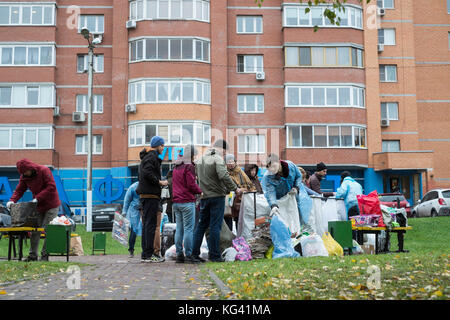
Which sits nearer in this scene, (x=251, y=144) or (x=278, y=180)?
(x=278, y=180)

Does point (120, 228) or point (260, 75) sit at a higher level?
point (260, 75)

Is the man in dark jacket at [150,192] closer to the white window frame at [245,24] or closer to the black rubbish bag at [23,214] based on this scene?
the black rubbish bag at [23,214]

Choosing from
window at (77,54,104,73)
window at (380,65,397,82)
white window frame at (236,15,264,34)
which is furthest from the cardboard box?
window at (380,65,397,82)

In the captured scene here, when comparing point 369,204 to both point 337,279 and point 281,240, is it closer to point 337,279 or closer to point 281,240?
point 281,240

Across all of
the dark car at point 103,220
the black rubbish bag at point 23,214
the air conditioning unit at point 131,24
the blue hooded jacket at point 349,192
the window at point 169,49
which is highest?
the air conditioning unit at point 131,24

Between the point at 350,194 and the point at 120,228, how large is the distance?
5.64 meters

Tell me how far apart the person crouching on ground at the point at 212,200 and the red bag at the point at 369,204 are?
2.89 meters

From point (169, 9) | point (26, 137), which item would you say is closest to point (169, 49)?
point (169, 9)

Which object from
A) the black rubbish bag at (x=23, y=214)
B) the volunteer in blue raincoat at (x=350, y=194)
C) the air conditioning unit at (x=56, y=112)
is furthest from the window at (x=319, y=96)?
the black rubbish bag at (x=23, y=214)

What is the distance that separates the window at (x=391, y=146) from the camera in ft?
128

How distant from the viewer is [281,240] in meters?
10.5

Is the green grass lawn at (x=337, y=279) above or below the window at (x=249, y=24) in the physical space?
below

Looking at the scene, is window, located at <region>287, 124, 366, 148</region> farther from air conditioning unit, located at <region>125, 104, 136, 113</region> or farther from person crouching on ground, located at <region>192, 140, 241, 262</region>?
person crouching on ground, located at <region>192, 140, 241, 262</region>

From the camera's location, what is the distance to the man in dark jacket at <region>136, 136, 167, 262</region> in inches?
431
